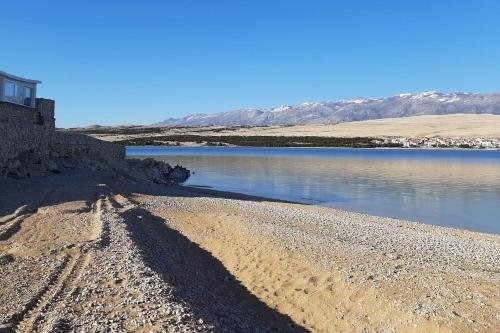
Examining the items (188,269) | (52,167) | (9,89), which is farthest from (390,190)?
(188,269)

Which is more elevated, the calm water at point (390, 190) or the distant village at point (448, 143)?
the distant village at point (448, 143)

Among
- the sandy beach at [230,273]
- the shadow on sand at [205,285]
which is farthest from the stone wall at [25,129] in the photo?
the shadow on sand at [205,285]

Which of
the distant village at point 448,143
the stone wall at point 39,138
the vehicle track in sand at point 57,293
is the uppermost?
the distant village at point 448,143

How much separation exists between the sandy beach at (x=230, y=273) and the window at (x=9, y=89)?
43.4ft

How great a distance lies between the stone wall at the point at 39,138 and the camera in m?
25.1

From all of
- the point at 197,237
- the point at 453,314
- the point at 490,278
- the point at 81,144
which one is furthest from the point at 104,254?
the point at 81,144

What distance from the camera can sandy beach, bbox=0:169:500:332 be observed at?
25.8 feet

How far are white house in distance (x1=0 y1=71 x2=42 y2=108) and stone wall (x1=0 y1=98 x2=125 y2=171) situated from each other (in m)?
0.70

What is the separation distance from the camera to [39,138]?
29906 mm

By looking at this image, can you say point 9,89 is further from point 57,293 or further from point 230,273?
point 57,293

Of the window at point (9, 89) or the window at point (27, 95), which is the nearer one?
the window at point (9, 89)

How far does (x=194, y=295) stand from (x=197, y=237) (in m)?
6.55

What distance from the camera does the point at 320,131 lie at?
510ft

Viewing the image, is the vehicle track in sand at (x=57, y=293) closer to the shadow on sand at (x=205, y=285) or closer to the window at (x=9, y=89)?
the shadow on sand at (x=205, y=285)
